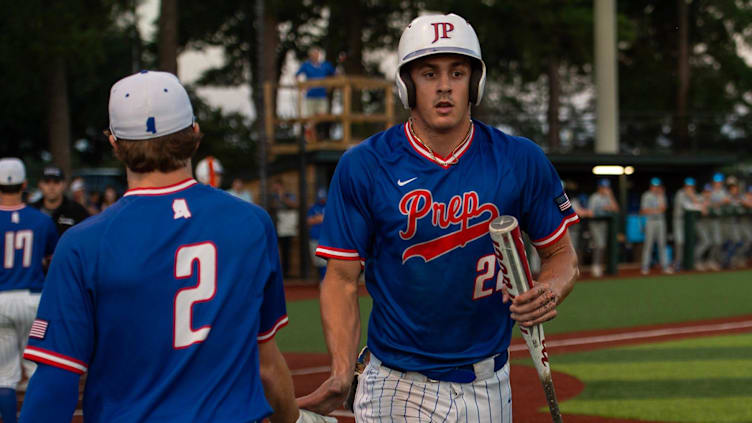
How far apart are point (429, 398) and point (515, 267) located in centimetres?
75

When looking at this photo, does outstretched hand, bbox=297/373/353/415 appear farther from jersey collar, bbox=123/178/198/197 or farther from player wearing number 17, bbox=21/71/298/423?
jersey collar, bbox=123/178/198/197

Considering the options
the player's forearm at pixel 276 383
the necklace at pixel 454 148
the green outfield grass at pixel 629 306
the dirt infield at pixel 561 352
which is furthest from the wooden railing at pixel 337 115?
the player's forearm at pixel 276 383

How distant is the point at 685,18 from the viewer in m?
41.5

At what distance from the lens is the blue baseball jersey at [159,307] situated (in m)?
2.72

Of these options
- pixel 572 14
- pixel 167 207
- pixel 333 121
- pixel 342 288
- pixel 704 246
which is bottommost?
pixel 704 246

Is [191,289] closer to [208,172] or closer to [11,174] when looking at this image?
[11,174]

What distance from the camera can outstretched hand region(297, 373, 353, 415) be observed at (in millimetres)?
3469

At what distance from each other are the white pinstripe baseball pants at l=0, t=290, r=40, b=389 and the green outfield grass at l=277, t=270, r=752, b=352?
14.9 feet

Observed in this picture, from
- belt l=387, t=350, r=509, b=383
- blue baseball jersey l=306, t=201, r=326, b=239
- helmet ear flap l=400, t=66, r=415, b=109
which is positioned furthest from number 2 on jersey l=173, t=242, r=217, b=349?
blue baseball jersey l=306, t=201, r=326, b=239

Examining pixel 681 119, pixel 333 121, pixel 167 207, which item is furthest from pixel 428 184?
pixel 681 119

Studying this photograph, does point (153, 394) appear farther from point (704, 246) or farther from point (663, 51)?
point (663, 51)

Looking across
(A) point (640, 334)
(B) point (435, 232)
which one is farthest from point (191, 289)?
(A) point (640, 334)

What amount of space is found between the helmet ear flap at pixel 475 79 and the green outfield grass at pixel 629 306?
8606 mm

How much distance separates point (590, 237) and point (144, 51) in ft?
96.7
